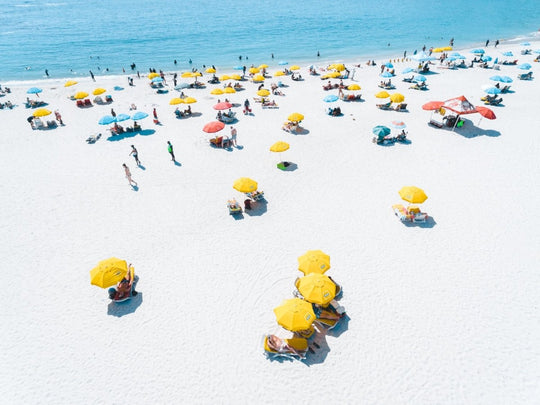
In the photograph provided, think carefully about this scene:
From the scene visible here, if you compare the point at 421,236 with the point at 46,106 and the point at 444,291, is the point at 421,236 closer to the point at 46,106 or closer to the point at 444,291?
the point at 444,291

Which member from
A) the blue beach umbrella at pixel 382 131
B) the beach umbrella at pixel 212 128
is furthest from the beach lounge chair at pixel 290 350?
the blue beach umbrella at pixel 382 131

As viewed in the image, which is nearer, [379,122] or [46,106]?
[379,122]

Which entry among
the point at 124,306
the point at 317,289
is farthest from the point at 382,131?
the point at 124,306

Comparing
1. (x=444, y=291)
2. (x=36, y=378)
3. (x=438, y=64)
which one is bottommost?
(x=36, y=378)

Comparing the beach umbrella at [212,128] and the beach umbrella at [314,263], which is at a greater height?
the beach umbrella at [212,128]

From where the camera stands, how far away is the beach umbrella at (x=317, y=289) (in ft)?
33.9

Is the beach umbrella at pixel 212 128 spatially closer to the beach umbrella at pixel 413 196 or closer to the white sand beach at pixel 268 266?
the white sand beach at pixel 268 266

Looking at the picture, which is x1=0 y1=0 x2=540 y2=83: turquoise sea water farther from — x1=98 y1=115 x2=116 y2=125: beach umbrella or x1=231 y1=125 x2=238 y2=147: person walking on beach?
x1=231 y1=125 x2=238 y2=147: person walking on beach

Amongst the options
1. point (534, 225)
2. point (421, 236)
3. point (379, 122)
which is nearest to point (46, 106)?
point (379, 122)

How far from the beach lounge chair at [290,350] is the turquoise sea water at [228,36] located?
167 feet

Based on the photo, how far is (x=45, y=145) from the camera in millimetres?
24234

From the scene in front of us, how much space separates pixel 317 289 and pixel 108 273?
8487mm

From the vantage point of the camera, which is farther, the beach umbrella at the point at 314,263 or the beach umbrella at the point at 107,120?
the beach umbrella at the point at 107,120

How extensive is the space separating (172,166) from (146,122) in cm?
981
